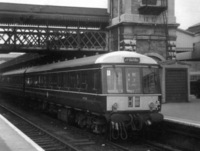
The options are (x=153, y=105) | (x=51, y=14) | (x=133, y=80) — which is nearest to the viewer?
(x=133, y=80)

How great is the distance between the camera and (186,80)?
834 inches

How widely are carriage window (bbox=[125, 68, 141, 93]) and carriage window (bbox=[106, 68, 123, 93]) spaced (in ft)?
0.81

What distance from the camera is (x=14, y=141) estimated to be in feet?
30.9

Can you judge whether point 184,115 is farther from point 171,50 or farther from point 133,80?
point 171,50

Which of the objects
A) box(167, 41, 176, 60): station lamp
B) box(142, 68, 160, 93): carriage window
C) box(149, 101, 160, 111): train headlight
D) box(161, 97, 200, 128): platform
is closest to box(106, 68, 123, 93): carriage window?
box(142, 68, 160, 93): carriage window

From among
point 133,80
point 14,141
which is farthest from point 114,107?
point 14,141

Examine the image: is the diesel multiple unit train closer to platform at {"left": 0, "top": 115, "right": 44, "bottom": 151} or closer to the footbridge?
platform at {"left": 0, "top": 115, "right": 44, "bottom": 151}

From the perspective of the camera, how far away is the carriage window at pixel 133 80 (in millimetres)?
12195

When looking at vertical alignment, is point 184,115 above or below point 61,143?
above

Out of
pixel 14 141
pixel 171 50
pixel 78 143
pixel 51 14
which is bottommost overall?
pixel 78 143

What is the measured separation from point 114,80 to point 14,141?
3934 mm

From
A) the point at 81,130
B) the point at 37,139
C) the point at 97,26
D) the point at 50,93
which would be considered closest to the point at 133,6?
the point at 97,26

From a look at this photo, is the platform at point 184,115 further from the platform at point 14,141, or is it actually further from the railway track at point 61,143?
the platform at point 14,141

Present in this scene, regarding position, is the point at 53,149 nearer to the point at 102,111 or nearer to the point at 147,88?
the point at 102,111
